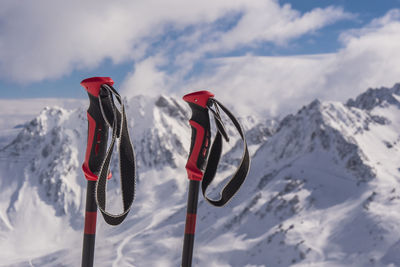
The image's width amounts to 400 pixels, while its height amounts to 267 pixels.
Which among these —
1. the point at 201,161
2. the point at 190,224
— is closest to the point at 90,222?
the point at 190,224

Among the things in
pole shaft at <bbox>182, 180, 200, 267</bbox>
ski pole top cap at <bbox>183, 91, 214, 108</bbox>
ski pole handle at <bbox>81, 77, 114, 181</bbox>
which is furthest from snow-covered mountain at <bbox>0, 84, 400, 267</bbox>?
ski pole handle at <bbox>81, 77, 114, 181</bbox>

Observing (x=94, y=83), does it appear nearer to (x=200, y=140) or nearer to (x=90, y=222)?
(x=200, y=140)

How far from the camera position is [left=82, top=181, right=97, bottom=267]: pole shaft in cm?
819

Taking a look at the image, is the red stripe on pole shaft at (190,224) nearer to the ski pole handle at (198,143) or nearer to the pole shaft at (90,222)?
the ski pole handle at (198,143)

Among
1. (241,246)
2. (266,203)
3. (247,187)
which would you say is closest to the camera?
(241,246)

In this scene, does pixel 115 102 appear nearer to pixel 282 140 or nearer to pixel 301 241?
pixel 301 241

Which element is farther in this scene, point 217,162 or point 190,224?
point 217,162

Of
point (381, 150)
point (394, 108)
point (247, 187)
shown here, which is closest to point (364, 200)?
point (381, 150)

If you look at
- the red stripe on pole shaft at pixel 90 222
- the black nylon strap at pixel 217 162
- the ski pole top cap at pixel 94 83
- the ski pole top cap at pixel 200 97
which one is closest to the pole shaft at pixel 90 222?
the red stripe on pole shaft at pixel 90 222

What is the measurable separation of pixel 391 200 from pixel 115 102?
417ft

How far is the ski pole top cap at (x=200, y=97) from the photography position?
8430 millimetres

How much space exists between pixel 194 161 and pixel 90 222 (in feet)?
7.51

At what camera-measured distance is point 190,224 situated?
8.56m

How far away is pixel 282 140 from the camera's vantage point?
173 meters
